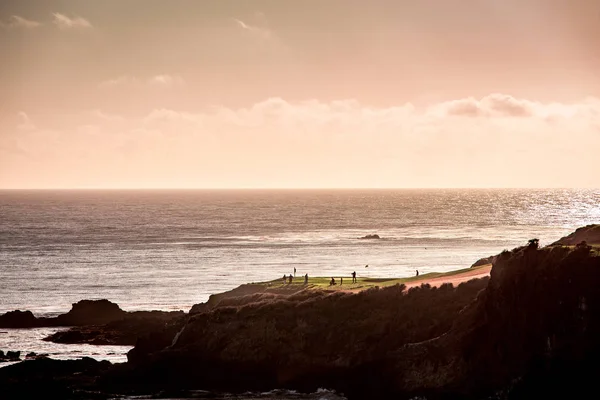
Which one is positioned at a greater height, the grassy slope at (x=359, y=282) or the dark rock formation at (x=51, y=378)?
the grassy slope at (x=359, y=282)

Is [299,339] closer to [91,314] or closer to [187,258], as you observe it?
[91,314]

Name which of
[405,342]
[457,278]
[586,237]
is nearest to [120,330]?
[457,278]

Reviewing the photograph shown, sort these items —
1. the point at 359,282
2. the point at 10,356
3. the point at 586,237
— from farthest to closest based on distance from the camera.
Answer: the point at 359,282
the point at 10,356
the point at 586,237


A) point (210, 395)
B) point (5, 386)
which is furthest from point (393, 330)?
point (5, 386)

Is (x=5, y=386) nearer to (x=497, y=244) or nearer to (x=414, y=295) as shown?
(x=414, y=295)

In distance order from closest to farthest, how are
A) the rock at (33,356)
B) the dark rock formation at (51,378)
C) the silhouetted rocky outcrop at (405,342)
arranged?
1. the silhouetted rocky outcrop at (405,342)
2. the dark rock formation at (51,378)
3. the rock at (33,356)

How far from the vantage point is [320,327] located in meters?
53.4

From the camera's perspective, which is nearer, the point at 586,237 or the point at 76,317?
the point at 586,237

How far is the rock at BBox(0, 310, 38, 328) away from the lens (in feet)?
250

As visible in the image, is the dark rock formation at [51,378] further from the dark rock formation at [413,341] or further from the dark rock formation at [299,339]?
the dark rock formation at [299,339]

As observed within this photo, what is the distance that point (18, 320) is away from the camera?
252 ft

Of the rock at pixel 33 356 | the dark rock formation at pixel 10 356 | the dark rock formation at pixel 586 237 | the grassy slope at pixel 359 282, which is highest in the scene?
the dark rock formation at pixel 586 237

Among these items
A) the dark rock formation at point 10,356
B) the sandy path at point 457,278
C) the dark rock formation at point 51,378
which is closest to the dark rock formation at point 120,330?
the dark rock formation at point 10,356

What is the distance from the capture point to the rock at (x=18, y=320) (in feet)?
250
